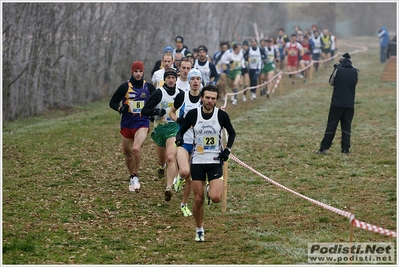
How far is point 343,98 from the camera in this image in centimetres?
1584

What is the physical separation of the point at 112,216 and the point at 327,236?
131 inches

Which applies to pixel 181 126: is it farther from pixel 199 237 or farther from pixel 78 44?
pixel 78 44

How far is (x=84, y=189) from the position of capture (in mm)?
13109

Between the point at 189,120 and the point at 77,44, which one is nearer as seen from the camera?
the point at 189,120

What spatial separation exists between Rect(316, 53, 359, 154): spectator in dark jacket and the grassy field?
0.41 m

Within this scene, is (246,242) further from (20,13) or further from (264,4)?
(264,4)

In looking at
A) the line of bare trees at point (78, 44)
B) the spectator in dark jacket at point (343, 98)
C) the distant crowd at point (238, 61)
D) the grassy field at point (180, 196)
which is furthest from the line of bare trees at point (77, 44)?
the spectator in dark jacket at point (343, 98)

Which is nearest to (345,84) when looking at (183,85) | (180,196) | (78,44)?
(183,85)

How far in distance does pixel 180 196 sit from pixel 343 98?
514 centimetres

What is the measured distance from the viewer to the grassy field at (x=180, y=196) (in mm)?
9289

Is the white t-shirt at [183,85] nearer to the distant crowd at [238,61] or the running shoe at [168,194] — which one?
the running shoe at [168,194]

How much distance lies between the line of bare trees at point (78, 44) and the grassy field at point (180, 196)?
135 inches

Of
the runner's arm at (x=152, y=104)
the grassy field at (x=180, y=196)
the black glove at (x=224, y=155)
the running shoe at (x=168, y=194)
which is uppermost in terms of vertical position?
the runner's arm at (x=152, y=104)

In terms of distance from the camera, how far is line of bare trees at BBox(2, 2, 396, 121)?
24.1 meters
